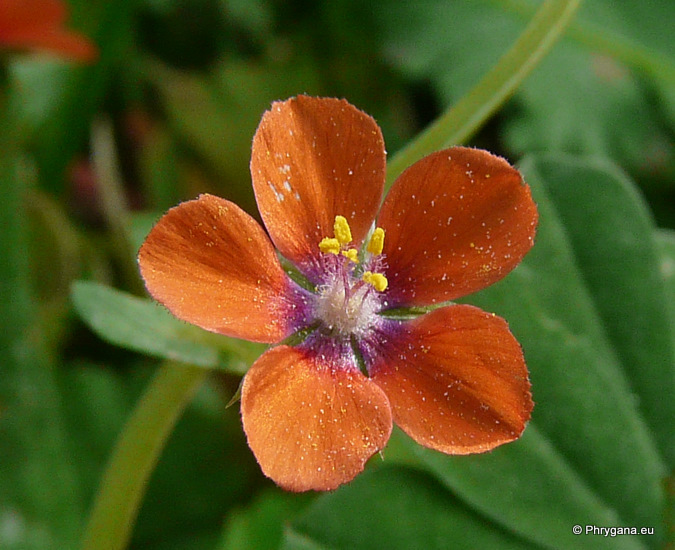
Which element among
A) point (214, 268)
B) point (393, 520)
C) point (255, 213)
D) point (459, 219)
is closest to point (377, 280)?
point (459, 219)

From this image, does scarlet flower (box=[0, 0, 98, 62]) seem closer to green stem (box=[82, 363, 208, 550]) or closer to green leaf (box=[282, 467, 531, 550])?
green stem (box=[82, 363, 208, 550])

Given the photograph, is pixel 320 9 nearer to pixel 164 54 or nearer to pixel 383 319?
pixel 164 54

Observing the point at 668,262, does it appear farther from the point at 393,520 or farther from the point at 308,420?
the point at 308,420

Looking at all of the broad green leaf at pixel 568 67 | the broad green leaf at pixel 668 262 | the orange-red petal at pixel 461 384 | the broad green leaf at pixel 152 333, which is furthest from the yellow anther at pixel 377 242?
the broad green leaf at pixel 568 67

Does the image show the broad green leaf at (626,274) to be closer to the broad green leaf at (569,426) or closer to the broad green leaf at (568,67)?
the broad green leaf at (569,426)

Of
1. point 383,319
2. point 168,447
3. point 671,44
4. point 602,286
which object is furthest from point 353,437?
point 671,44
